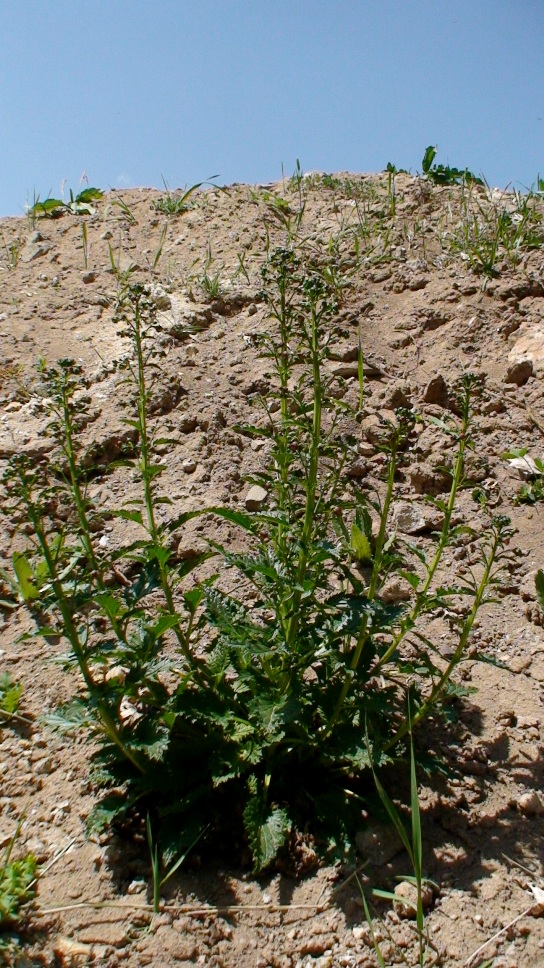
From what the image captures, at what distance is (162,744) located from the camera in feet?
8.64

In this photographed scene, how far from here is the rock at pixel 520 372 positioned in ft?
15.1

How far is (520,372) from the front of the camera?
462 cm

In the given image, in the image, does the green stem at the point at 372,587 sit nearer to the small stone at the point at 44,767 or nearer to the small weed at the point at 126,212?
the small stone at the point at 44,767

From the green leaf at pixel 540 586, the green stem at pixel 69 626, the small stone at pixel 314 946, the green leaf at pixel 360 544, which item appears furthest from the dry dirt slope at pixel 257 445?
the green stem at pixel 69 626

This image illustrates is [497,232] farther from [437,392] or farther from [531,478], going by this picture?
[531,478]

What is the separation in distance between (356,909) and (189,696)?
0.89 metres

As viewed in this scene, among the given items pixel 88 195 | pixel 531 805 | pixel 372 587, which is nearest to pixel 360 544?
pixel 372 587

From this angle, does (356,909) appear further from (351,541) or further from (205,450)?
(205,450)

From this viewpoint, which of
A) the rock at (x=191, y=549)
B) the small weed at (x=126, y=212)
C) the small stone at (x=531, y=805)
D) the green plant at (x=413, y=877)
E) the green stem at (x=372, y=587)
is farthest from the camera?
the small weed at (x=126, y=212)

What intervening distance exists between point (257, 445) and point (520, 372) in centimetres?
161

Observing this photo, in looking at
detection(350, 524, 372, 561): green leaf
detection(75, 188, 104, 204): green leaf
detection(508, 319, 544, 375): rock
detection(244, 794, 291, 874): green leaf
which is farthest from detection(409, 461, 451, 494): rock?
detection(75, 188, 104, 204): green leaf

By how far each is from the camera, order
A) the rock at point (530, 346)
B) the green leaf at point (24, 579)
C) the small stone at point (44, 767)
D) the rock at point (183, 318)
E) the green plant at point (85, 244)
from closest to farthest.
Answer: the small stone at point (44, 767) < the green leaf at point (24, 579) < the rock at point (530, 346) < the rock at point (183, 318) < the green plant at point (85, 244)

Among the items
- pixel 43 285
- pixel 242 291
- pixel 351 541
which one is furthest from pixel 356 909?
pixel 43 285

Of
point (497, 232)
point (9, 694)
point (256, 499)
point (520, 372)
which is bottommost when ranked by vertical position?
point (9, 694)
